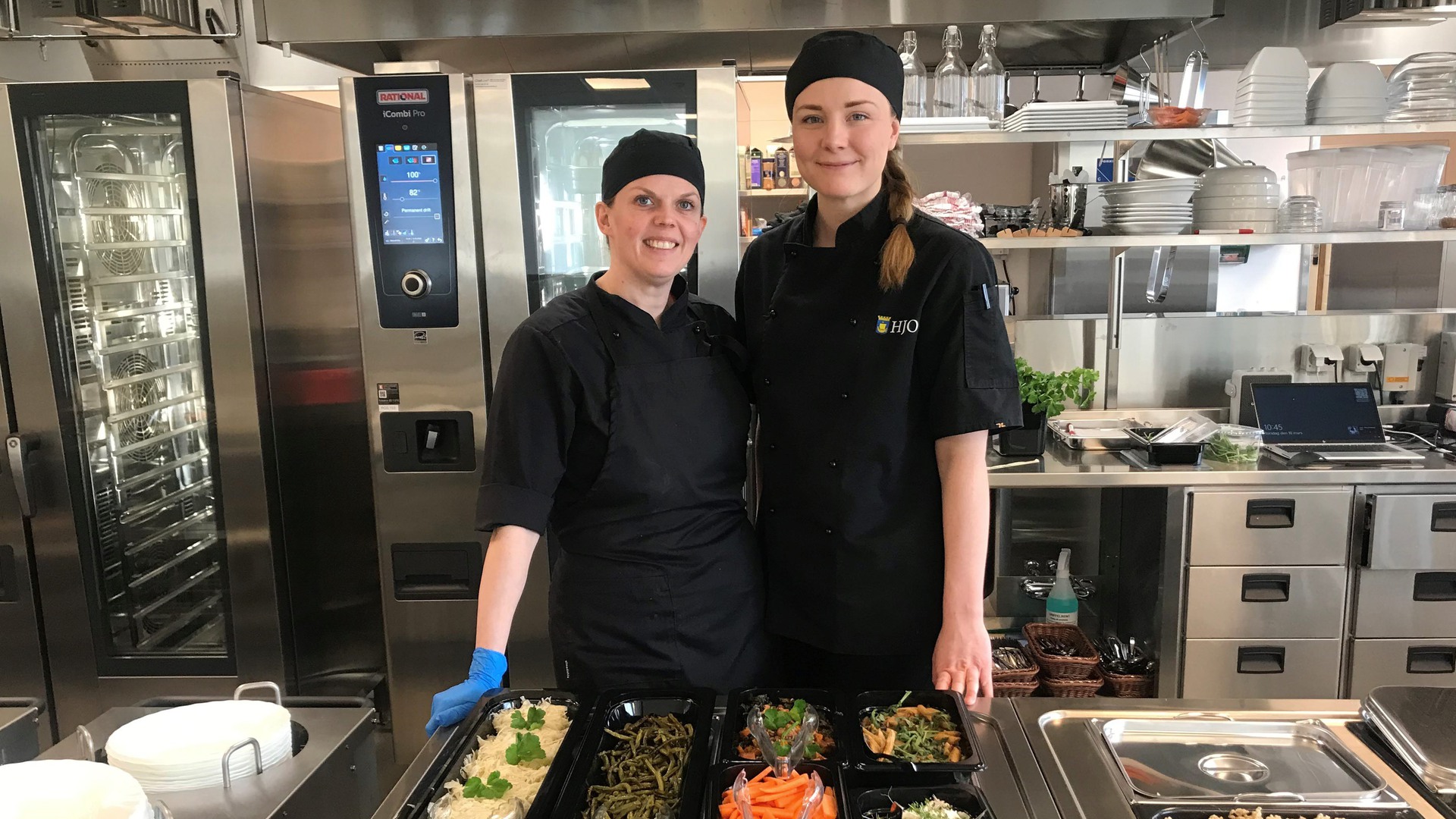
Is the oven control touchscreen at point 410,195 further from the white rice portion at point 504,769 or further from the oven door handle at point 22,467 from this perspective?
the white rice portion at point 504,769

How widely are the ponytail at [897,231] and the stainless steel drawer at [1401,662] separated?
204 centimetres

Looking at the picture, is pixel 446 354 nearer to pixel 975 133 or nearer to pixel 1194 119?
pixel 975 133

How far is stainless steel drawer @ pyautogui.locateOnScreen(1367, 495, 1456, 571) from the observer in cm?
261

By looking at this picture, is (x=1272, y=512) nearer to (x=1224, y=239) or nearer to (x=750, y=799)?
(x=1224, y=239)

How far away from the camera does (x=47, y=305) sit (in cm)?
273

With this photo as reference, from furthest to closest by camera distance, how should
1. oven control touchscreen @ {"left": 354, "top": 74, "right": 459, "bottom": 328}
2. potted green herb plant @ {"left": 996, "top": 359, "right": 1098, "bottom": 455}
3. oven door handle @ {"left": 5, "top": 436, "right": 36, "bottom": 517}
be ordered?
1. potted green herb plant @ {"left": 996, "top": 359, "right": 1098, "bottom": 455}
2. oven door handle @ {"left": 5, "top": 436, "right": 36, "bottom": 517}
3. oven control touchscreen @ {"left": 354, "top": 74, "right": 459, "bottom": 328}

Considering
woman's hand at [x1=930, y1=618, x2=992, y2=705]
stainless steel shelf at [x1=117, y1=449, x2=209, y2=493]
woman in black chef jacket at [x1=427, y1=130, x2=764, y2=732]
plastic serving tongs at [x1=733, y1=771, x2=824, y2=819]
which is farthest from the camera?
stainless steel shelf at [x1=117, y1=449, x2=209, y2=493]

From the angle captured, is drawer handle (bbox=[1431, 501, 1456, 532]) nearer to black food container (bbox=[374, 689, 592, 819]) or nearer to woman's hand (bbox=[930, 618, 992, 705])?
woman's hand (bbox=[930, 618, 992, 705])

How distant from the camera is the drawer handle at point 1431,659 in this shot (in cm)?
268

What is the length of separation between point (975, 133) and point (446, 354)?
5.77ft

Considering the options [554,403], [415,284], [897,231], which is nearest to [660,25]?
[415,284]

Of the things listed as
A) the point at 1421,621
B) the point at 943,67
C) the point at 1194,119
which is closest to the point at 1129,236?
the point at 1194,119

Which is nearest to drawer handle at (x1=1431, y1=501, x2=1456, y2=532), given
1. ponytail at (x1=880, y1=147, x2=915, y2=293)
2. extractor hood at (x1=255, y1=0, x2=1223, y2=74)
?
extractor hood at (x1=255, y1=0, x2=1223, y2=74)

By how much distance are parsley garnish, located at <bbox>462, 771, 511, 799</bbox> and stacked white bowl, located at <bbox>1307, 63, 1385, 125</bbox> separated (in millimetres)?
3120
